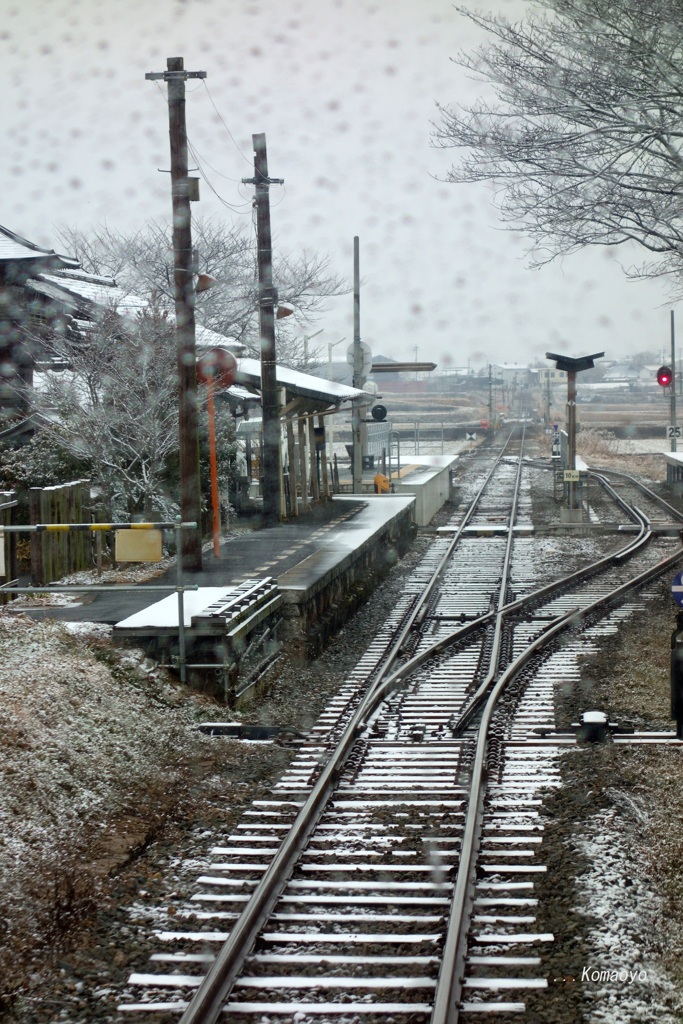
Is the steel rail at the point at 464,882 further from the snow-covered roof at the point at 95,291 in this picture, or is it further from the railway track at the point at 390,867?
the snow-covered roof at the point at 95,291

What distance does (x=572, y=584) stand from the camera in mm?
14516

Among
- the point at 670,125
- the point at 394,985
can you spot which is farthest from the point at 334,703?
the point at 670,125

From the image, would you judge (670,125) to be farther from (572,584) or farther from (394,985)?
(394,985)

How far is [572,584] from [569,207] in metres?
5.63

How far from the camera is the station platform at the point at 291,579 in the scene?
8734 mm

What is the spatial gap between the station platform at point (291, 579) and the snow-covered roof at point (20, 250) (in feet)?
22.8

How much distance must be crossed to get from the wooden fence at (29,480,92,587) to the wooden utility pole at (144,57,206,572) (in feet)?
4.51

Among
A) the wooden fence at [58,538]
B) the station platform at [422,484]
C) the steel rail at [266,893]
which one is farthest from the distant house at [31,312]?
the steel rail at [266,893]

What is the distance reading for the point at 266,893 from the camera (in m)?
4.78

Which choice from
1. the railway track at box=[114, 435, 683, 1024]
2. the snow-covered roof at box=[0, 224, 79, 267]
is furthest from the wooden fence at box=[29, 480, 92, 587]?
the snow-covered roof at box=[0, 224, 79, 267]

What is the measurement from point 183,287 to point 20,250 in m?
10.6

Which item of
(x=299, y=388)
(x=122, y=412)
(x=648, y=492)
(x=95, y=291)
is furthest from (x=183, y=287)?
(x=648, y=492)

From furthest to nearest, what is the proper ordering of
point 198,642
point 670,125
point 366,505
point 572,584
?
1. point 366,505
2. point 572,584
3. point 670,125
4. point 198,642

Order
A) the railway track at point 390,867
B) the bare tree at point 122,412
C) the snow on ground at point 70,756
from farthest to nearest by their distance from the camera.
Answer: the bare tree at point 122,412
the snow on ground at point 70,756
the railway track at point 390,867
